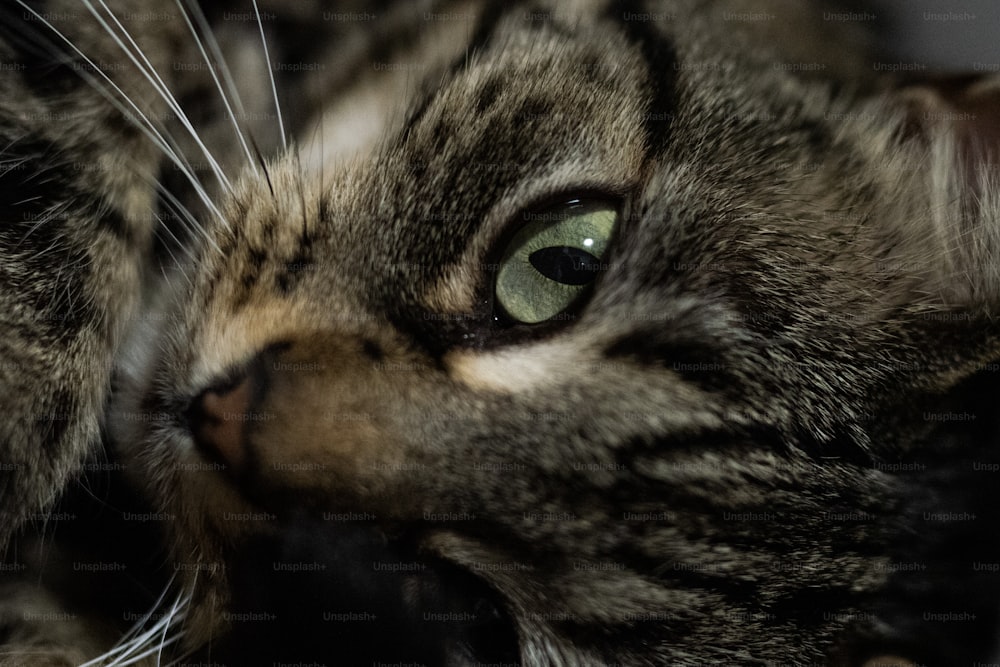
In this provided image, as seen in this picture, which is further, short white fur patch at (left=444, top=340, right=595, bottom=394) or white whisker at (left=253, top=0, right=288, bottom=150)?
white whisker at (left=253, top=0, right=288, bottom=150)

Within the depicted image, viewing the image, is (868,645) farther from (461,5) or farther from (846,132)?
(461,5)

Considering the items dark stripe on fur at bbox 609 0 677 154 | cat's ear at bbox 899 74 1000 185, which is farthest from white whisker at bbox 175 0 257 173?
cat's ear at bbox 899 74 1000 185

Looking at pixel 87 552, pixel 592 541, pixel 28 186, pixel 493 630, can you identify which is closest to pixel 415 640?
pixel 493 630

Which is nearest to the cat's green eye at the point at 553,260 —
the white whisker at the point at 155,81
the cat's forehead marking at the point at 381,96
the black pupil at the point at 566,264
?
the black pupil at the point at 566,264

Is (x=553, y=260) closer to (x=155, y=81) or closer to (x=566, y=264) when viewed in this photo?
(x=566, y=264)

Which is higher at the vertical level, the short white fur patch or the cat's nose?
the short white fur patch

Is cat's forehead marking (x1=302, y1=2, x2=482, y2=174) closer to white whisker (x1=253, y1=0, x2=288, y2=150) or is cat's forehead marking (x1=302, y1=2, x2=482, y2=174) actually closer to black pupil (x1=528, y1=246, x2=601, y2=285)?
white whisker (x1=253, y1=0, x2=288, y2=150)
